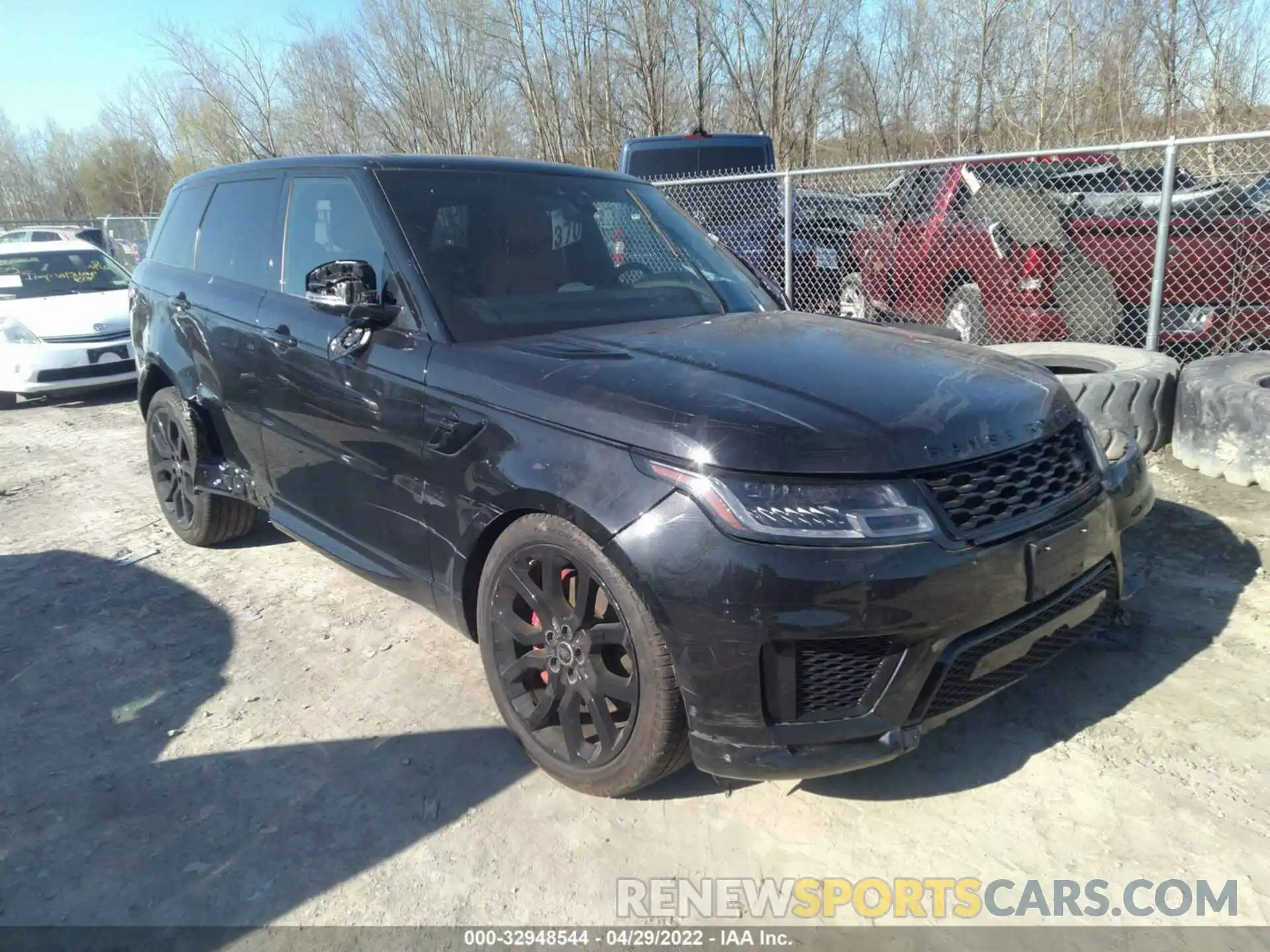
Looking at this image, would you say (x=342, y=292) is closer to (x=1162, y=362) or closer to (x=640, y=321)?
(x=640, y=321)

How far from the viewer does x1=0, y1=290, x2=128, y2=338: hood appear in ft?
28.3

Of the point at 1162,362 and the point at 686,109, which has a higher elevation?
the point at 686,109

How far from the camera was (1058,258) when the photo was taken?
21.7 feet

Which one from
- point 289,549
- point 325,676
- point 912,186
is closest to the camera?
point 325,676

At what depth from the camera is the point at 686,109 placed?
751 inches

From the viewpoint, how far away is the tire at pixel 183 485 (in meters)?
4.40

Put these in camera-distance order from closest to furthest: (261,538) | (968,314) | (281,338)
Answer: (281,338) < (261,538) < (968,314)

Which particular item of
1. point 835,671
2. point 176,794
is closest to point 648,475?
point 835,671

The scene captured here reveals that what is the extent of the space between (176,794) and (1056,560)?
275 cm

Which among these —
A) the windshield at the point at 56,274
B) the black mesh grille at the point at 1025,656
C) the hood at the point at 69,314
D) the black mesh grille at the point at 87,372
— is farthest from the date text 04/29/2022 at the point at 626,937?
the windshield at the point at 56,274

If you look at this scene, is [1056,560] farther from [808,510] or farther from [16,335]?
[16,335]

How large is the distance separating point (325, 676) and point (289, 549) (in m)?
1.56

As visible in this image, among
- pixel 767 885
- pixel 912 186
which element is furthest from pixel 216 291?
pixel 912 186

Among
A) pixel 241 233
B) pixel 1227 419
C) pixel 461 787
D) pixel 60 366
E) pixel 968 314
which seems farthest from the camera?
pixel 60 366
